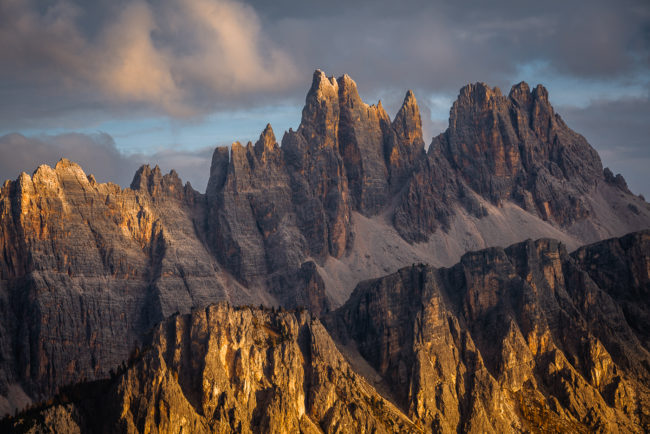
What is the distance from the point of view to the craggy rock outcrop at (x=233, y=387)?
431 feet

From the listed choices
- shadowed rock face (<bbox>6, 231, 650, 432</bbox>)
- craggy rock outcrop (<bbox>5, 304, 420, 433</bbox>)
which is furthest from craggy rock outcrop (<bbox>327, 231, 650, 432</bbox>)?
craggy rock outcrop (<bbox>5, 304, 420, 433</bbox>)

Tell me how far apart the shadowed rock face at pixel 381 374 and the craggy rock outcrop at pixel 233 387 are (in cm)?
19

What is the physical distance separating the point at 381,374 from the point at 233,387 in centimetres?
4657

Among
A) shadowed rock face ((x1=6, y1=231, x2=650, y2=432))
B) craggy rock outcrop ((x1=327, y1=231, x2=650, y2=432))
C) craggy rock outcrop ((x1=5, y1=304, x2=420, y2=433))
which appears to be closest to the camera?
craggy rock outcrop ((x1=5, y1=304, x2=420, y2=433))

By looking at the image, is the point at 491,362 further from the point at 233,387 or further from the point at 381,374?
the point at 233,387

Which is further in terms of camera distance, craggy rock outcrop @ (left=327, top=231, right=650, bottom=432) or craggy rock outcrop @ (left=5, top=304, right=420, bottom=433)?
craggy rock outcrop @ (left=327, top=231, right=650, bottom=432)

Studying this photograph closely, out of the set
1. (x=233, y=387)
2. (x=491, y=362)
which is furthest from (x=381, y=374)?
(x=233, y=387)

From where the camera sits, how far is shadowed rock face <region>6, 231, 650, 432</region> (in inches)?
5315

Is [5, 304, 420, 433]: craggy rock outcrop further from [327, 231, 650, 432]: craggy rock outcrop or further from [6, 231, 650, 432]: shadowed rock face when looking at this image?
[327, 231, 650, 432]: craggy rock outcrop

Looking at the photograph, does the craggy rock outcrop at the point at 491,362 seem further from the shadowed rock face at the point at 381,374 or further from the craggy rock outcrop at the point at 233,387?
the craggy rock outcrop at the point at 233,387

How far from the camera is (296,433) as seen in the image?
467 ft

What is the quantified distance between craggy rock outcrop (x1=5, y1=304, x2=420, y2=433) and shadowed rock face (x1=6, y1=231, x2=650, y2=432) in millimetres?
185

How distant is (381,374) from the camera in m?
182

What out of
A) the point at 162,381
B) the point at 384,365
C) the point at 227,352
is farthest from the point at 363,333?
the point at 162,381
